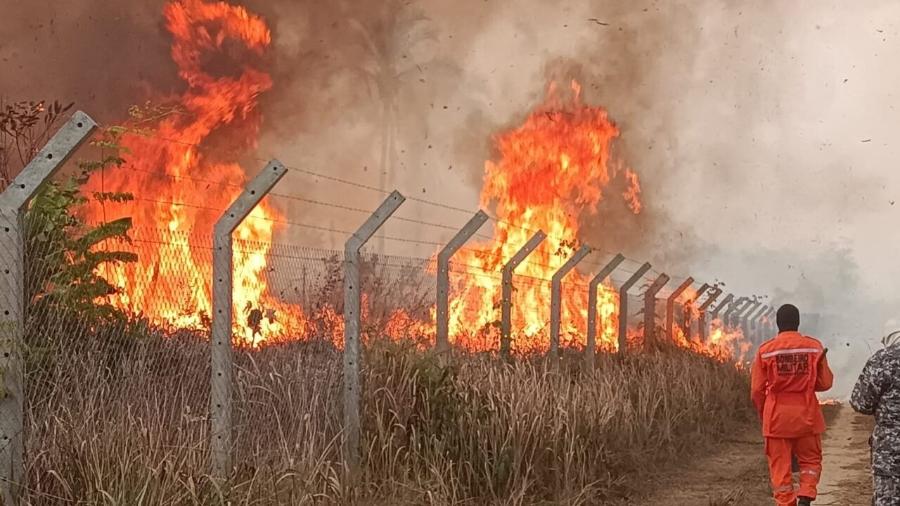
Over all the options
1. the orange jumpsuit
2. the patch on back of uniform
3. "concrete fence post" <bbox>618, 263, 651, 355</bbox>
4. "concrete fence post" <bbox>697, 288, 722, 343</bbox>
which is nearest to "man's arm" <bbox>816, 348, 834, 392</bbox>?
the orange jumpsuit

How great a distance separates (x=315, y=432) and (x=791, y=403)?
3.43 meters

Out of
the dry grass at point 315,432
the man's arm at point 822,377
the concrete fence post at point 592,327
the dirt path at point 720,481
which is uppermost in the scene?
the concrete fence post at point 592,327

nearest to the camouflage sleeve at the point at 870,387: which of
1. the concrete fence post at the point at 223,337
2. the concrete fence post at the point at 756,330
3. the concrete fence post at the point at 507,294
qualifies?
the concrete fence post at the point at 223,337

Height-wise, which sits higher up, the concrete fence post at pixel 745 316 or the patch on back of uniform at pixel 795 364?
the concrete fence post at pixel 745 316

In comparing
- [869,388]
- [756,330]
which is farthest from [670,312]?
[756,330]

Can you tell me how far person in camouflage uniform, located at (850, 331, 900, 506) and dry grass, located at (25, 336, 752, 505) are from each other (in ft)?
8.51

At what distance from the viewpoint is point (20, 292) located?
16.4 feet

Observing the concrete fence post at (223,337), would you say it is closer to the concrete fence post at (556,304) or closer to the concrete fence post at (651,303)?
the concrete fence post at (556,304)

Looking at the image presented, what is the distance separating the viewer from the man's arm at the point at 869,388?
17.6 feet

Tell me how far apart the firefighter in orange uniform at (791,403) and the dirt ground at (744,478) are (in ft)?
3.75

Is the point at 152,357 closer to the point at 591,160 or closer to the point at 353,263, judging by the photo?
the point at 353,263

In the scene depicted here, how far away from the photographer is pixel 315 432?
22.2 ft

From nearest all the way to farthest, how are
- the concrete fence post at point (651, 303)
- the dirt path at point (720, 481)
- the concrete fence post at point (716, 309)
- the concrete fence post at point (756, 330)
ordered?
the dirt path at point (720, 481) < the concrete fence post at point (651, 303) < the concrete fence post at point (716, 309) < the concrete fence post at point (756, 330)

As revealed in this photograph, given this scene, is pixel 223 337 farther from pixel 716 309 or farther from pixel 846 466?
pixel 716 309
